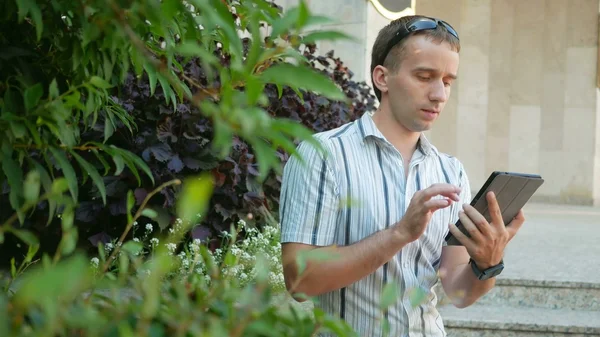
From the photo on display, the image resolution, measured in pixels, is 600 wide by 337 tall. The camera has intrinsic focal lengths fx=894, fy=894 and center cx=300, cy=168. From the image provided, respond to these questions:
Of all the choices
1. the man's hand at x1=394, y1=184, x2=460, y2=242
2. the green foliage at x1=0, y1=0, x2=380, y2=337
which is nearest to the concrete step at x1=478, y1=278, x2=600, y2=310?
the man's hand at x1=394, y1=184, x2=460, y2=242

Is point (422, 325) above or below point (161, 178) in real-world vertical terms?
above

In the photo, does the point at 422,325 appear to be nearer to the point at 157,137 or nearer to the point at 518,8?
the point at 157,137

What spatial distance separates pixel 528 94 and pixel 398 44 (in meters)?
12.5

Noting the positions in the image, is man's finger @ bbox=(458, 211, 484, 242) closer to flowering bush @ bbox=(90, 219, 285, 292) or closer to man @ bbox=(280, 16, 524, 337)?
man @ bbox=(280, 16, 524, 337)

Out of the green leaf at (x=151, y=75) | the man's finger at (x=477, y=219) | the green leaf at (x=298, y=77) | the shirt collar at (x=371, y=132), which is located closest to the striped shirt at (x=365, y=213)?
the shirt collar at (x=371, y=132)

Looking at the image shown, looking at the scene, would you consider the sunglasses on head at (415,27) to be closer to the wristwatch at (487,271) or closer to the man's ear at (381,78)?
the man's ear at (381,78)

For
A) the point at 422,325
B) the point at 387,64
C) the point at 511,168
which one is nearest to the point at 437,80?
the point at 387,64

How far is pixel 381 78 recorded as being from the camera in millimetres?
2516

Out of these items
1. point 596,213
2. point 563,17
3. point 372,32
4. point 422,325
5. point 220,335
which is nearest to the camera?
point 220,335

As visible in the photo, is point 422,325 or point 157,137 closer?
point 422,325

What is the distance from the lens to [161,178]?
4.48 meters

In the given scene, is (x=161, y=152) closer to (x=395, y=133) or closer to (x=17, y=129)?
(x=395, y=133)

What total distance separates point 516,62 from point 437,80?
12.6 m

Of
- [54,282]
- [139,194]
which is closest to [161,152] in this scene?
[139,194]
